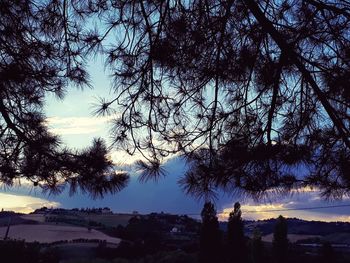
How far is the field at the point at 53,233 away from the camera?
5016 centimetres

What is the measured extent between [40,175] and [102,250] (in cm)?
4927

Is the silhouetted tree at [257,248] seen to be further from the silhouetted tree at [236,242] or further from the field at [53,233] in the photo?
the field at [53,233]

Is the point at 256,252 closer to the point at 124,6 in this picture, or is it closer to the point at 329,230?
the point at 329,230

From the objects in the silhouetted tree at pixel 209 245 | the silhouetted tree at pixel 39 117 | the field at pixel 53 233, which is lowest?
the silhouetted tree at pixel 39 117

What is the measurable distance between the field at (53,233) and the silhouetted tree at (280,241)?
15414 millimetres

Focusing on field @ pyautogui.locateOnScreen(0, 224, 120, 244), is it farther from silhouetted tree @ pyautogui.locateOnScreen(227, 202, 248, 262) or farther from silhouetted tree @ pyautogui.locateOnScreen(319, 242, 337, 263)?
silhouetted tree @ pyautogui.locateOnScreen(319, 242, 337, 263)

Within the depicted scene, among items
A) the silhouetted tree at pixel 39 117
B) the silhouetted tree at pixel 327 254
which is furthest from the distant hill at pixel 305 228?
the silhouetted tree at pixel 39 117

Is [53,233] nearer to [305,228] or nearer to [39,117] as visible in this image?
[305,228]

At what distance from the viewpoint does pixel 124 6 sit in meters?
4.07

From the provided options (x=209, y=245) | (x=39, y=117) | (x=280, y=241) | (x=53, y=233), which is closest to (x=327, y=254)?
(x=280, y=241)

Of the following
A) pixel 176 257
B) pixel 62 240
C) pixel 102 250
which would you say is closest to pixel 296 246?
pixel 176 257

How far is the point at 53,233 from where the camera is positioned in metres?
52.9

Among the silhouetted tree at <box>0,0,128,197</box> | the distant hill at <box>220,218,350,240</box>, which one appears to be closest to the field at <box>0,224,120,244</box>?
the distant hill at <box>220,218,350,240</box>

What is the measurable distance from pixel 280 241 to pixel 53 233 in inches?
796
